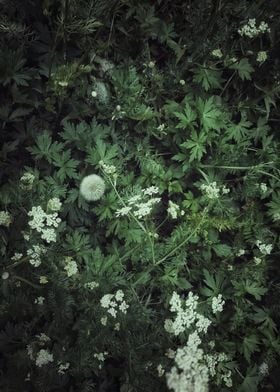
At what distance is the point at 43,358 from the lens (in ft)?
9.39

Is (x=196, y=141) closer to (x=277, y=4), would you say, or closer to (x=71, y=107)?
(x=71, y=107)

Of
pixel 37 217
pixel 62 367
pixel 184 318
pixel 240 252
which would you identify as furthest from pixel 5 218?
pixel 240 252

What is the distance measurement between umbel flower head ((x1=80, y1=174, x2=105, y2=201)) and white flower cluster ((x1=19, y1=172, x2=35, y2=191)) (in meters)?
0.42

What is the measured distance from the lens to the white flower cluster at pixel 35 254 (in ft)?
9.32

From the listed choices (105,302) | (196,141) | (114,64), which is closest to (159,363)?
(105,302)

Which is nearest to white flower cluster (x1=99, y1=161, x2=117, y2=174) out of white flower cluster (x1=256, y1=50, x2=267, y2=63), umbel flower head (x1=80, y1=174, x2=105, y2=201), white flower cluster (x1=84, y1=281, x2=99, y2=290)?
umbel flower head (x1=80, y1=174, x2=105, y2=201)

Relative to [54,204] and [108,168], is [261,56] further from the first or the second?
[54,204]

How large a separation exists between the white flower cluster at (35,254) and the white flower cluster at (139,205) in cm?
58

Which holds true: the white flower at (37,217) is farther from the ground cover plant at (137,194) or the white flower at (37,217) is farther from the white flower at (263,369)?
the white flower at (263,369)

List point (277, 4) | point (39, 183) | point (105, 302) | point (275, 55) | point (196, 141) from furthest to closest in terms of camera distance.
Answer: point (275, 55)
point (277, 4)
point (196, 141)
point (39, 183)
point (105, 302)

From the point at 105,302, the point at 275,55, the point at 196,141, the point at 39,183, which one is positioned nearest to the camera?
the point at 105,302

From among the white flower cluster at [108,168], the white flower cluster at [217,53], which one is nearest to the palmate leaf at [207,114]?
the white flower cluster at [217,53]

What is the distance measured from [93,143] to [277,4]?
6.32 ft

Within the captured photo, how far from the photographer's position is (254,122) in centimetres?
374
